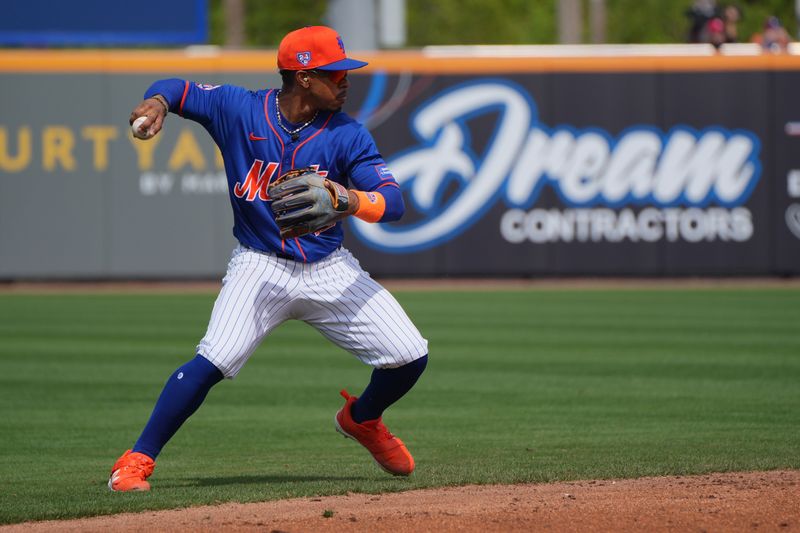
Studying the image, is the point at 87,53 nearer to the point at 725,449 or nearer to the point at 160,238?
the point at 160,238

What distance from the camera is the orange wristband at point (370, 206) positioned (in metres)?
5.16

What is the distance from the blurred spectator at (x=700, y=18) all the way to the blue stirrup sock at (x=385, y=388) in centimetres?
1453

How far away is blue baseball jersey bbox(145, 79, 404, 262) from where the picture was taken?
215 inches

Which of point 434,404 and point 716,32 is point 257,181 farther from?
point 716,32

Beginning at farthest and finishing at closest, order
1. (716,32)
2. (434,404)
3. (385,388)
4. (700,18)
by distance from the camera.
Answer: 1. (700,18)
2. (716,32)
3. (434,404)
4. (385,388)

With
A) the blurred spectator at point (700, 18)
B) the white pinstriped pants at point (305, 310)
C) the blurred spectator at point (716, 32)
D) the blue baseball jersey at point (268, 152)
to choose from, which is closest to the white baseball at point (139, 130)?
the blue baseball jersey at point (268, 152)

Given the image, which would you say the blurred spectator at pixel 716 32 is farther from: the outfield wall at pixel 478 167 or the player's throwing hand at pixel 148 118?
the player's throwing hand at pixel 148 118

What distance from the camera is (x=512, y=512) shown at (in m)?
4.99

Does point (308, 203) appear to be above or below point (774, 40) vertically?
below

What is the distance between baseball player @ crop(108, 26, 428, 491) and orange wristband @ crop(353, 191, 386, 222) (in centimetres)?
1

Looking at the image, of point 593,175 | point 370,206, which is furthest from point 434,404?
point 593,175

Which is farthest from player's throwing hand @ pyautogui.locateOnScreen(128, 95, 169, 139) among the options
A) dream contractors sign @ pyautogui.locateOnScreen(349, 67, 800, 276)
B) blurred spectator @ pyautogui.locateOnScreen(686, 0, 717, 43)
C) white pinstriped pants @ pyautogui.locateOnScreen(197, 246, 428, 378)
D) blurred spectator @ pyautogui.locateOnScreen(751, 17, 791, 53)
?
blurred spectator @ pyautogui.locateOnScreen(686, 0, 717, 43)

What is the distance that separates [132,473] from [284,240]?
1.08 meters

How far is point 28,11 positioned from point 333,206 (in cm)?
1482
